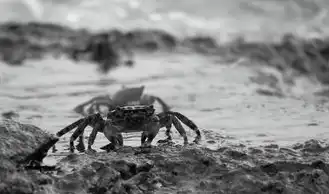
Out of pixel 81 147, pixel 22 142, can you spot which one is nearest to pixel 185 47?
pixel 81 147

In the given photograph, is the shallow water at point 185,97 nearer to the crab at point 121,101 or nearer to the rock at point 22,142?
the crab at point 121,101

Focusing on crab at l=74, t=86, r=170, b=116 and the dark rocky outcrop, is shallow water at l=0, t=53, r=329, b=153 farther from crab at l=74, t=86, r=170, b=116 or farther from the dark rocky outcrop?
the dark rocky outcrop

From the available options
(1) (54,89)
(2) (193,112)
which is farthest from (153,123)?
(1) (54,89)

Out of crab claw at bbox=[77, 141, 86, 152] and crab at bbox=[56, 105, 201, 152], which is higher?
crab at bbox=[56, 105, 201, 152]

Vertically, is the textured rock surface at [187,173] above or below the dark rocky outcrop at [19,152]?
below

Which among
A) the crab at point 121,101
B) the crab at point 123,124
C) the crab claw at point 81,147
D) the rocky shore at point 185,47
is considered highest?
the rocky shore at point 185,47

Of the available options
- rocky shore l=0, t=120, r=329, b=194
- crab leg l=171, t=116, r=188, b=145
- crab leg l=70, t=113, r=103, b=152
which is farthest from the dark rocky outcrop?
crab leg l=171, t=116, r=188, b=145

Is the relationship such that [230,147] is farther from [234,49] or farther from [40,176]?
[234,49]

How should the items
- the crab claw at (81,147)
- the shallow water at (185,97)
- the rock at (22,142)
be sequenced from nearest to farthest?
the rock at (22,142)
the crab claw at (81,147)
the shallow water at (185,97)

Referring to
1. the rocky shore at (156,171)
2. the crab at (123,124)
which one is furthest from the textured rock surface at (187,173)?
the crab at (123,124)
